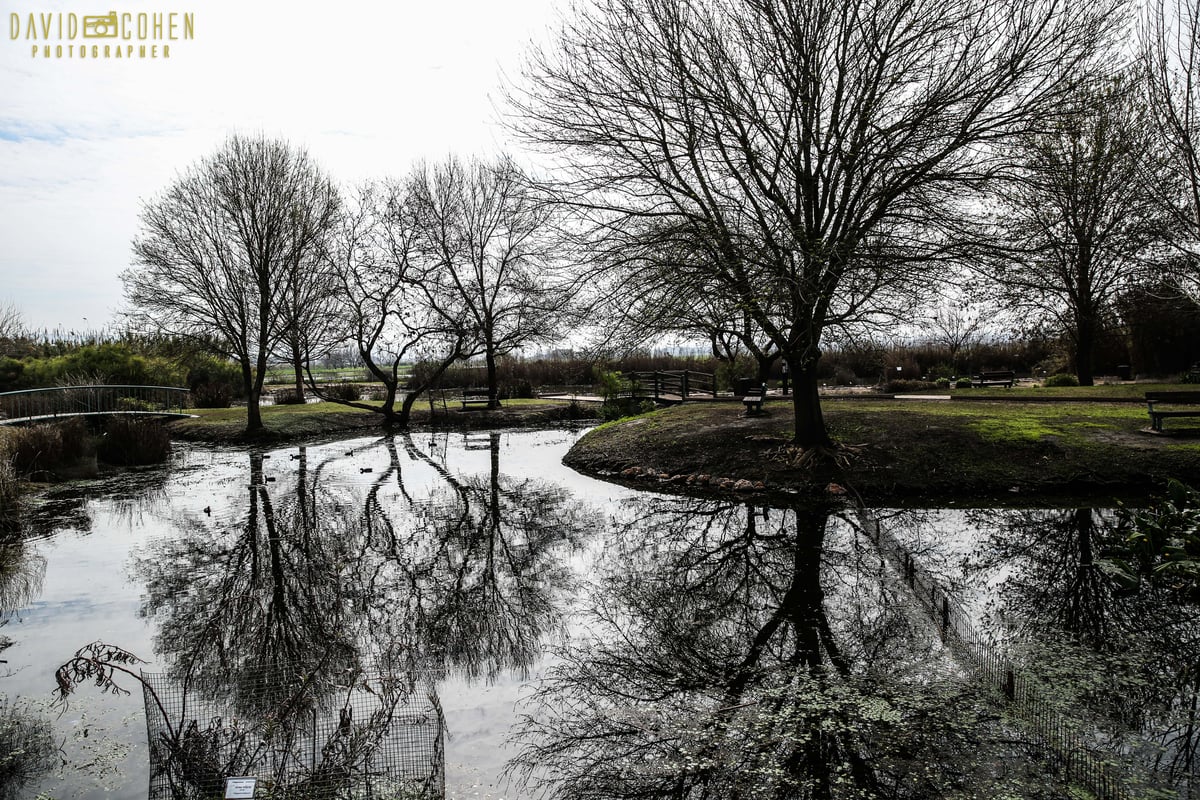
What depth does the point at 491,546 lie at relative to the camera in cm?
986

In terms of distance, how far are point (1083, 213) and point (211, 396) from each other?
3306 cm

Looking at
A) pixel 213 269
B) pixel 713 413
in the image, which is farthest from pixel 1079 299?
pixel 213 269

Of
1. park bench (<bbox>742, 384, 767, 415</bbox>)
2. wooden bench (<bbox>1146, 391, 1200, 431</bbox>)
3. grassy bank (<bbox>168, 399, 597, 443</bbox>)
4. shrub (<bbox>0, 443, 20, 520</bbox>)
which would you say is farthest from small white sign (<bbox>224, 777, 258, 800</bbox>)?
grassy bank (<bbox>168, 399, 597, 443</bbox>)

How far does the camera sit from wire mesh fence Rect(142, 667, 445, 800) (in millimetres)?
3996

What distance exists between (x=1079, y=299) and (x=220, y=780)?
26.9 metres

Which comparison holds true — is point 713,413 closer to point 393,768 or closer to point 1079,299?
point 1079,299

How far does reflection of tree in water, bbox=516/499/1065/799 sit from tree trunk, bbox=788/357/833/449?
18.6 ft

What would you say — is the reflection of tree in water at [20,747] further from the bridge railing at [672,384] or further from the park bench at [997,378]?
the park bench at [997,378]

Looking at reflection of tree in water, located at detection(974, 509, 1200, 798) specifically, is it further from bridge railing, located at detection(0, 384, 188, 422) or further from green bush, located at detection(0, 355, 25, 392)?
green bush, located at detection(0, 355, 25, 392)

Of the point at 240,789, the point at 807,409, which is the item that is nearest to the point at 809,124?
the point at 807,409

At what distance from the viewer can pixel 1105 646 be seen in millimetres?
5969

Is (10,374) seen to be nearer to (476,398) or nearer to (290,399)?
(290,399)

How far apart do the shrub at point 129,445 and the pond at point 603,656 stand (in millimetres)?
7719

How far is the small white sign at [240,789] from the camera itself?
11.3ft
